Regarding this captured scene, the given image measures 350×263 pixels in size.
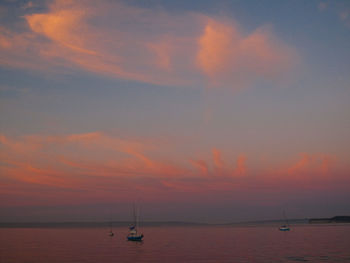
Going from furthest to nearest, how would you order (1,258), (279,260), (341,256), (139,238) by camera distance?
(139,238) → (1,258) → (341,256) → (279,260)

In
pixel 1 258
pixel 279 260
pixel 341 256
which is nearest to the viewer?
pixel 279 260

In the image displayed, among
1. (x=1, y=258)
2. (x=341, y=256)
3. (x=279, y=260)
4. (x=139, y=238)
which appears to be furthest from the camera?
(x=139, y=238)

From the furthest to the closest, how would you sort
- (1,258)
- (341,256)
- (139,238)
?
(139,238)
(1,258)
(341,256)

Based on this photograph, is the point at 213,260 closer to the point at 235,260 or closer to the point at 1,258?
the point at 235,260

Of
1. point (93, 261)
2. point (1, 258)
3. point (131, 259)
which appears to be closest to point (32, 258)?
point (1, 258)

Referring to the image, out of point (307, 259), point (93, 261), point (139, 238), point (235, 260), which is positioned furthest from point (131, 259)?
point (139, 238)

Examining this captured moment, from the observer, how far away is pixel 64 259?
244 feet

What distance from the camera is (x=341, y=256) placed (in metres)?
72.1

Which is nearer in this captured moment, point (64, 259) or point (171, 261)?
point (171, 261)

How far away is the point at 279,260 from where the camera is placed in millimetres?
67625

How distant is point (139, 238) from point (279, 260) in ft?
247

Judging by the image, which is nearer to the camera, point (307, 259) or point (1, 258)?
point (307, 259)

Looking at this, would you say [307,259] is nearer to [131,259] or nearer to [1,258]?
[131,259]

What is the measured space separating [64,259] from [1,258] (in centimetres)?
1463
